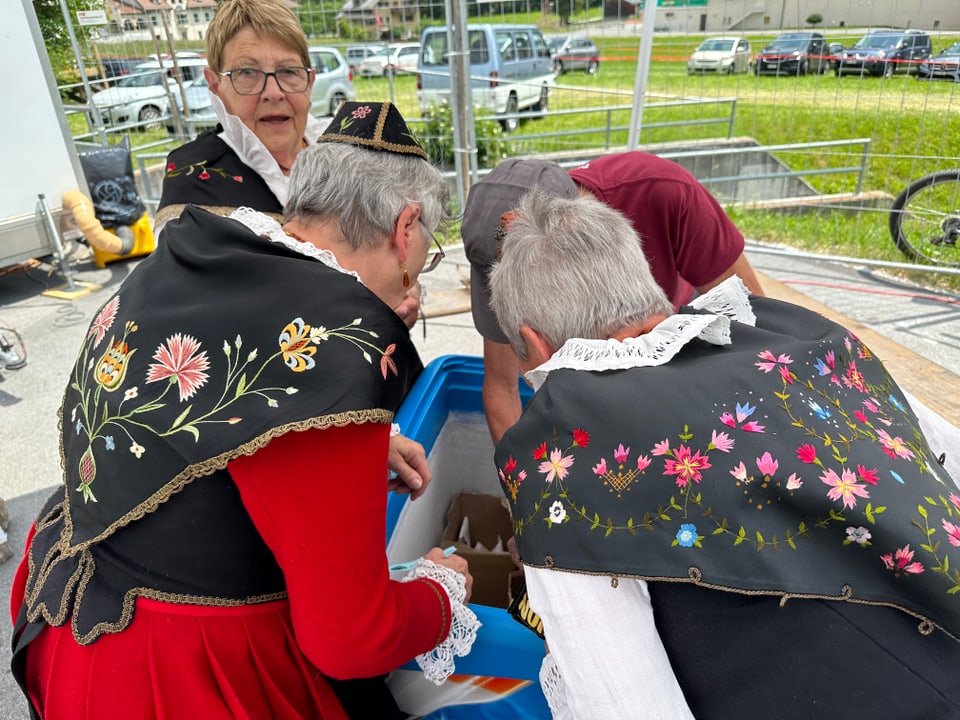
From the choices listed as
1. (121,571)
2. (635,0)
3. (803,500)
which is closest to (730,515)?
(803,500)

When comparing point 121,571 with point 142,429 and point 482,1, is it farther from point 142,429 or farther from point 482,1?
point 482,1

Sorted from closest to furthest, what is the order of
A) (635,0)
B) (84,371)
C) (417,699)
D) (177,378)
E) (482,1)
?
1. (177,378)
2. (84,371)
3. (417,699)
4. (635,0)
5. (482,1)

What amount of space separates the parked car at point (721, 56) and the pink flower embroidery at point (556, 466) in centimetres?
379

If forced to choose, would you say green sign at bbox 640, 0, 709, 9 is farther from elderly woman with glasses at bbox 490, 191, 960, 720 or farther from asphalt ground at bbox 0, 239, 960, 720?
elderly woman with glasses at bbox 490, 191, 960, 720

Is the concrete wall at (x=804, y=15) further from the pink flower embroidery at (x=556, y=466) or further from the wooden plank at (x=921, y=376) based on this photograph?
the pink flower embroidery at (x=556, y=466)

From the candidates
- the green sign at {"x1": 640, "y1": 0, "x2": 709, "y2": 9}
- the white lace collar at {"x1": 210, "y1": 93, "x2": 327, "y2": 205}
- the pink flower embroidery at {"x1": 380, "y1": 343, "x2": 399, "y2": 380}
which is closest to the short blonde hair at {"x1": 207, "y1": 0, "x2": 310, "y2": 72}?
the white lace collar at {"x1": 210, "y1": 93, "x2": 327, "y2": 205}

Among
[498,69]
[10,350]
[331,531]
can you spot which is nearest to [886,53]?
[498,69]

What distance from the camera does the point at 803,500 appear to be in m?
0.76

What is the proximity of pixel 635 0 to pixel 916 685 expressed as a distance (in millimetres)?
3413

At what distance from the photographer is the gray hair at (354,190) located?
3.38 feet

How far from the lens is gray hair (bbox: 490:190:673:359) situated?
3.06 ft

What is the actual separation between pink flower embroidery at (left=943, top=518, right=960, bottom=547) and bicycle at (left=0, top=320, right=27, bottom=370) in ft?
12.0

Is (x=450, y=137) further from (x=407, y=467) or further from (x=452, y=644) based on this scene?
(x=452, y=644)

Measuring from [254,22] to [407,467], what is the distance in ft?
4.39
